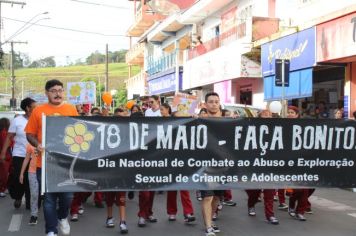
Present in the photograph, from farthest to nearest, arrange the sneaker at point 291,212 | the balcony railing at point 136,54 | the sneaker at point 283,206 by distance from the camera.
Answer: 1. the balcony railing at point 136,54
2. the sneaker at point 283,206
3. the sneaker at point 291,212

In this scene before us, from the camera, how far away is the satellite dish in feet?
122

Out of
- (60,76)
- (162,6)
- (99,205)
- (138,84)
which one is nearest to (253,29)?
(99,205)

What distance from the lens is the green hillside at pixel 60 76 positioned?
A: 125m

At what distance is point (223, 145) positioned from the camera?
704cm

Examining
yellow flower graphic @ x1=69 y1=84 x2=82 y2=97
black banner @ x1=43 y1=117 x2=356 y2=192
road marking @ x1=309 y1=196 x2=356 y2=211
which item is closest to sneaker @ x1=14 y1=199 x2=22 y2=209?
black banner @ x1=43 y1=117 x2=356 y2=192

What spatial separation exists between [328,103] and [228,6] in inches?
376

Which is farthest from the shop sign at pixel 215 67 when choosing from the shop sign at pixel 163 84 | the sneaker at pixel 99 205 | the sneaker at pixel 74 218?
the sneaker at pixel 74 218

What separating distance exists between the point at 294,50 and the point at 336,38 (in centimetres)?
268

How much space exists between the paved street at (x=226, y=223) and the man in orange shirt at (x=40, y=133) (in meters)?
0.75

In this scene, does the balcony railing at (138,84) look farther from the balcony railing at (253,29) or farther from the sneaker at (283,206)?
the sneaker at (283,206)

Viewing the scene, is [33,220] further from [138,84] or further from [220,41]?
[138,84]

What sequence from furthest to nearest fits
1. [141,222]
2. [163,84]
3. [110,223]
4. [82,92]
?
[163,84], [82,92], [141,222], [110,223]

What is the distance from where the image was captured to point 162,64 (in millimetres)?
38281

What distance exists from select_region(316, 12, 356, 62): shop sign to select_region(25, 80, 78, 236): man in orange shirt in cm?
909
